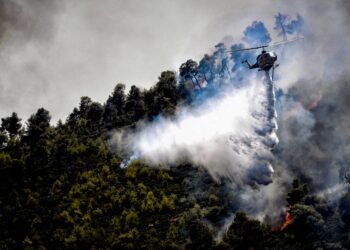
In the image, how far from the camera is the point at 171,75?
103 meters

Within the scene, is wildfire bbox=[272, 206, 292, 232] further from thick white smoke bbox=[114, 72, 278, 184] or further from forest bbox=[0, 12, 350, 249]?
thick white smoke bbox=[114, 72, 278, 184]

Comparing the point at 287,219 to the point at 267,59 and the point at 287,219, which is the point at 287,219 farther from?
the point at 267,59

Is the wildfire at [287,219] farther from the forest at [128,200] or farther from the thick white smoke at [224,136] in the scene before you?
the thick white smoke at [224,136]

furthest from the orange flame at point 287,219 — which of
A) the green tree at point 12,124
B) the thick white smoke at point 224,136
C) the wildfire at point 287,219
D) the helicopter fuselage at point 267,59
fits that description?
the green tree at point 12,124

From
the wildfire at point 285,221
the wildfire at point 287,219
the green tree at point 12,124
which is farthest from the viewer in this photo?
the green tree at point 12,124

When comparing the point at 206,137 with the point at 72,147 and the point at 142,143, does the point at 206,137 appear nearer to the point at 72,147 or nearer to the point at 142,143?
the point at 142,143

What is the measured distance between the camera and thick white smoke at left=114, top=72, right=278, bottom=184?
6606 centimetres

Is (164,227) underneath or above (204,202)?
underneath

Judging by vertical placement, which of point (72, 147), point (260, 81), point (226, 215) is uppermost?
point (260, 81)

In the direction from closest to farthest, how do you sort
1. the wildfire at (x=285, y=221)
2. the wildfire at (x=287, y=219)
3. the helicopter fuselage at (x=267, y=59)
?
the helicopter fuselage at (x=267, y=59) < the wildfire at (x=287, y=219) < the wildfire at (x=285, y=221)

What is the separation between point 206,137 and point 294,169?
659 inches

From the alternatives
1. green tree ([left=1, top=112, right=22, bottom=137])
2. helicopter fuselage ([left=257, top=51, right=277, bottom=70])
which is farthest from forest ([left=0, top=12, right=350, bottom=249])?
helicopter fuselage ([left=257, top=51, right=277, bottom=70])

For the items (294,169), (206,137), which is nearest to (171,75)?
(206,137)

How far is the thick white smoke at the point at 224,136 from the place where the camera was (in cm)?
6606
